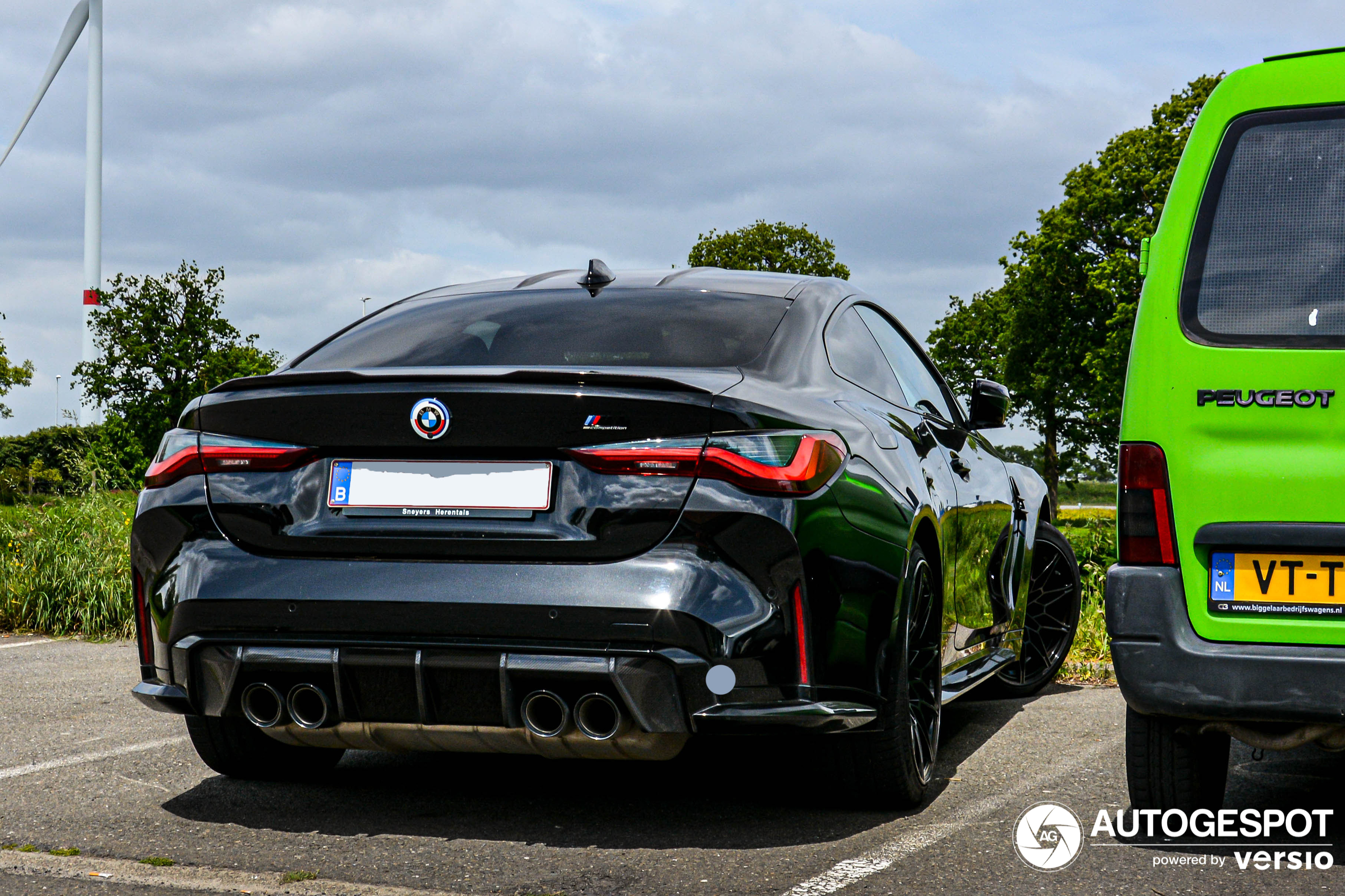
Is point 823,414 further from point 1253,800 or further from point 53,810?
point 53,810

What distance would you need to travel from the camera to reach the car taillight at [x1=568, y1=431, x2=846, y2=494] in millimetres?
3625

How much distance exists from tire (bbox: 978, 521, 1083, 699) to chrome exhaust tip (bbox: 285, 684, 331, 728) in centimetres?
390

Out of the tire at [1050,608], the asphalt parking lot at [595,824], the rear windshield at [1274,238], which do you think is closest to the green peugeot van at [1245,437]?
the rear windshield at [1274,238]

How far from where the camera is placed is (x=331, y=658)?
3684 millimetres

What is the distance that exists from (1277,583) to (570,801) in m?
2.17

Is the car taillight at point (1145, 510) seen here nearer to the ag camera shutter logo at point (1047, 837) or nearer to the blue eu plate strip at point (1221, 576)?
the blue eu plate strip at point (1221, 576)

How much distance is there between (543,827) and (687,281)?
6.16ft

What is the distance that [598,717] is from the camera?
3.65m

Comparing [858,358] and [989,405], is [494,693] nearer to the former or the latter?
[858,358]

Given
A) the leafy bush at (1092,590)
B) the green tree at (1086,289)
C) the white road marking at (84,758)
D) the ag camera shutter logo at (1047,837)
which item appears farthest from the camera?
the green tree at (1086,289)

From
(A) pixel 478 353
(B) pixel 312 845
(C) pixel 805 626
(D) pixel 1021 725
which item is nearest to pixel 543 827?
(B) pixel 312 845

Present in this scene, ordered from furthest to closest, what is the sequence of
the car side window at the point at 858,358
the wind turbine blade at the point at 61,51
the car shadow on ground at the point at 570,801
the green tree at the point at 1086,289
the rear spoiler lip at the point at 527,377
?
1. the green tree at the point at 1086,289
2. the wind turbine blade at the point at 61,51
3. the car side window at the point at 858,358
4. the car shadow on ground at the point at 570,801
5. the rear spoiler lip at the point at 527,377

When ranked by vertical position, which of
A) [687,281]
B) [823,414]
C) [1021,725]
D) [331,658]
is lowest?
[1021,725]

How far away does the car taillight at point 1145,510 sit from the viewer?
367 centimetres
